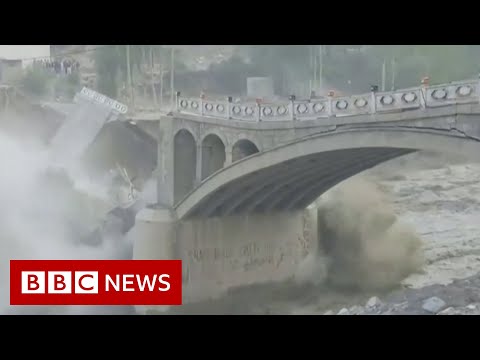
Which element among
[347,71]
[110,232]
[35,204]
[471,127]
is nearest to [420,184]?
[347,71]

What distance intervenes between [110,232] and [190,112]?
10.3 metres

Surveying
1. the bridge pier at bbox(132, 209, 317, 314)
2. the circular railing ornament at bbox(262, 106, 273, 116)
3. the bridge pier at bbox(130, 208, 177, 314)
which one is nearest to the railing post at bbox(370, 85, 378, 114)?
the circular railing ornament at bbox(262, 106, 273, 116)

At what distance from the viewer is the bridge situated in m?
16.8

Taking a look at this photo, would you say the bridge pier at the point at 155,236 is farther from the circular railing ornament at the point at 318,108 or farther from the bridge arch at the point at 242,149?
the circular railing ornament at the point at 318,108

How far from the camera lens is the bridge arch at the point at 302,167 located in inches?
604

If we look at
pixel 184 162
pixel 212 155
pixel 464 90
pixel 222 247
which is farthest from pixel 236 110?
pixel 464 90

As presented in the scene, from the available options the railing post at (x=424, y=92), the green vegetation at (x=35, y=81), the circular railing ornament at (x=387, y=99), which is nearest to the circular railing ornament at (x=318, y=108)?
the circular railing ornament at (x=387, y=99)

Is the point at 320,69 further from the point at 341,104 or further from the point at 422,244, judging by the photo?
the point at 341,104

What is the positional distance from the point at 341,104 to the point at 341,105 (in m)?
0.02

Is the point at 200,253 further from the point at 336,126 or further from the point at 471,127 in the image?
the point at 471,127

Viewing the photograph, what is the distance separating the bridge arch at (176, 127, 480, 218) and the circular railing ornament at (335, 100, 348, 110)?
1.92 feet

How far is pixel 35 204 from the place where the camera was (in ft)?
110

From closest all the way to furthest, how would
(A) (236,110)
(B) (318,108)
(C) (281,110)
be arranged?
(B) (318,108)
(C) (281,110)
(A) (236,110)

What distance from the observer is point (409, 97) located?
50.4 ft
